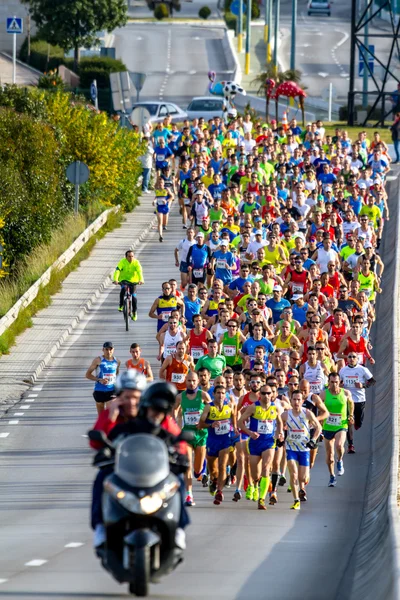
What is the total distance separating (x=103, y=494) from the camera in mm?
10055

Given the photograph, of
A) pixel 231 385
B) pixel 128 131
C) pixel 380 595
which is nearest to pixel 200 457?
pixel 231 385

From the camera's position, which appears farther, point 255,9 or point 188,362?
point 255,9

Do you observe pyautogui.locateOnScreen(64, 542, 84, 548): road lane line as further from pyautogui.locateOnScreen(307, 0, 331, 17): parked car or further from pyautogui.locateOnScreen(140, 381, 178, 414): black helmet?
pyautogui.locateOnScreen(307, 0, 331, 17): parked car

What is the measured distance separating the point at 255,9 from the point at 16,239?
6480 cm

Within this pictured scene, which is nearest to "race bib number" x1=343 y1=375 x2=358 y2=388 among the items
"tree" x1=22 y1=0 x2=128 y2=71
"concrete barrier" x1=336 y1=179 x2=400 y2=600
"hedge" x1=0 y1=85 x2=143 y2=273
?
"concrete barrier" x1=336 y1=179 x2=400 y2=600

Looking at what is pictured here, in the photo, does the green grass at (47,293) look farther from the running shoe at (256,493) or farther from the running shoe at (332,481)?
the running shoe at (256,493)

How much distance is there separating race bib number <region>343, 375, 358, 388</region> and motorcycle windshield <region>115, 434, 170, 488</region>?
39.5 feet

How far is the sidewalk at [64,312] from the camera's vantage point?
26.4m

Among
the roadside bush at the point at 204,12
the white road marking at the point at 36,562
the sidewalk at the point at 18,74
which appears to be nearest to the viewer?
the white road marking at the point at 36,562

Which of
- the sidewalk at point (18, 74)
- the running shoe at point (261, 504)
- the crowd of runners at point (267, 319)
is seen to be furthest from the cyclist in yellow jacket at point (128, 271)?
the sidewalk at point (18, 74)

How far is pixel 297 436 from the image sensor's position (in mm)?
19203

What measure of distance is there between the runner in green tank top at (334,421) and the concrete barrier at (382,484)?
1.87 feet

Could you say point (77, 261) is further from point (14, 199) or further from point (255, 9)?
point (255, 9)

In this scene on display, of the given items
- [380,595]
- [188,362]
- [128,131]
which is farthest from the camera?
[128,131]
